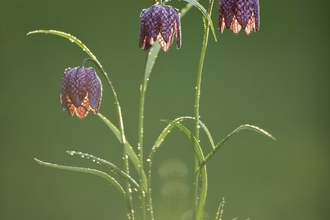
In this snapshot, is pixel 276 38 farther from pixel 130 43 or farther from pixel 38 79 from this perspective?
pixel 38 79


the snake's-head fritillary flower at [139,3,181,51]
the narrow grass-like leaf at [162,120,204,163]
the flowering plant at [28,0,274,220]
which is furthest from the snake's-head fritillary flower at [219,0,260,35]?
the narrow grass-like leaf at [162,120,204,163]

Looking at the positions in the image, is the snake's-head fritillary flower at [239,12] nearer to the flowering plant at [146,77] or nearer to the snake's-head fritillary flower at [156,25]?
the flowering plant at [146,77]

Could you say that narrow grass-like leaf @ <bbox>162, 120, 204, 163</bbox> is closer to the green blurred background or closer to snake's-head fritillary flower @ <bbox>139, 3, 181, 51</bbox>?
snake's-head fritillary flower @ <bbox>139, 3, 181, 51</bbox>

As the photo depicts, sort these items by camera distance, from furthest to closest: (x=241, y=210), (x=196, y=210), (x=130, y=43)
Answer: (x=130, y=43) < (x=241, y=210) < (x=196, y=210)

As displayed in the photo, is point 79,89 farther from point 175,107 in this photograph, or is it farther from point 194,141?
point 175,107

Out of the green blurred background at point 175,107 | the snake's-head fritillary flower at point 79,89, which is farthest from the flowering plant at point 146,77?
the green blurred background at point 175,107

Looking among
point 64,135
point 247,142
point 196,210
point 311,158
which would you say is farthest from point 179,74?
point 196,210

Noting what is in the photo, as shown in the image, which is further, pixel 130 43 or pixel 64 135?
pixel 130 43
